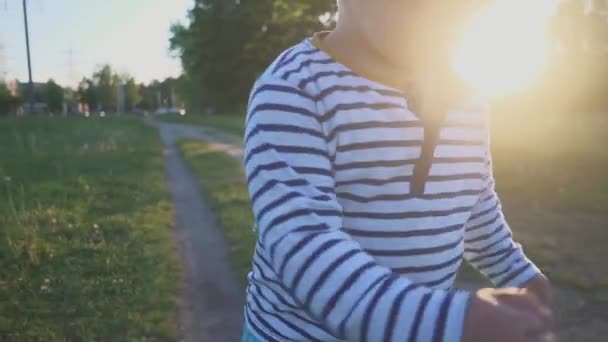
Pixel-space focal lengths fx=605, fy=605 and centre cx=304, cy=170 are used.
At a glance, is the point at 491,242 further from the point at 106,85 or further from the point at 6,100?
the point at 106,85

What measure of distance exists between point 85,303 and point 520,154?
8361 mm

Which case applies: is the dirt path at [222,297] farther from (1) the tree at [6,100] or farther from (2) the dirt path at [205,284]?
(1) the tree at [6,100]

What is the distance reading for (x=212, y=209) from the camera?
356 inches

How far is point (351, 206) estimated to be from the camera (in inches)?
44.9

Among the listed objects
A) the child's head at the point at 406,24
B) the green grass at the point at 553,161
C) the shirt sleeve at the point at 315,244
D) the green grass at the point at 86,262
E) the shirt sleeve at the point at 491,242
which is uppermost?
the child's head at the point at 406,24

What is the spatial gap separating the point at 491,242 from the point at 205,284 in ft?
13.6

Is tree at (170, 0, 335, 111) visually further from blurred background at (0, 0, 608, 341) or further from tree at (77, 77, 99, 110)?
tree at (77, 77, 99, 110)

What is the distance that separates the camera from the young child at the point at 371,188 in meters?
0.84

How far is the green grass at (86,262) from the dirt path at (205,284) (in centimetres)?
14

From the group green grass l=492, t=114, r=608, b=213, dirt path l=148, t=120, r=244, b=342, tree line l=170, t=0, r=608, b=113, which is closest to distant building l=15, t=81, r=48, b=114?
tree line l=170, t=0, r=608, b=113

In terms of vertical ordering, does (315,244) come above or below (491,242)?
above

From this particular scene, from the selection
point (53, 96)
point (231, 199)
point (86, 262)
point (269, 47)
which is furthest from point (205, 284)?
point (53, 96)

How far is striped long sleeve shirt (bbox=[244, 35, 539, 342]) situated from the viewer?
86 centimetres

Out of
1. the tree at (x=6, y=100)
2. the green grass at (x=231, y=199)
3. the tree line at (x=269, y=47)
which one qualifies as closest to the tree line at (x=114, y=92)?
the tree at (x=6, y=100)
